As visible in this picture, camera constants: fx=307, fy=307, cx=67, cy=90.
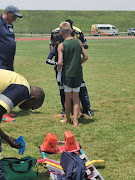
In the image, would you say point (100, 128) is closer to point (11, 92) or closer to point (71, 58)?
point (71, 58)

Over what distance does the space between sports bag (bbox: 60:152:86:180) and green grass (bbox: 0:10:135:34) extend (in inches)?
2793

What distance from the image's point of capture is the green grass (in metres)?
77.5

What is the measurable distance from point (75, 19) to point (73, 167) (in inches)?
3361

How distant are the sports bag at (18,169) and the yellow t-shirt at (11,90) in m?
1.00

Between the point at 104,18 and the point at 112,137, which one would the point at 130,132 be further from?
the point at 104,18

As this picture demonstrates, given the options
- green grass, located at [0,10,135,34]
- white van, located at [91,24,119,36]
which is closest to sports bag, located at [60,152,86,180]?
white van, located at [91,24,119,36]

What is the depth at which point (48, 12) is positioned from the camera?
9344 cm

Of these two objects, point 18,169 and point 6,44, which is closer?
point 18,169

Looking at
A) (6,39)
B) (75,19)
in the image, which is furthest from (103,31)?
(6,39)

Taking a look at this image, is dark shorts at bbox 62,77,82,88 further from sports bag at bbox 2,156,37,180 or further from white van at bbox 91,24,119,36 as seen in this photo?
white van at bbox 91,24,119,36

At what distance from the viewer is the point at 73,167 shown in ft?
12.5

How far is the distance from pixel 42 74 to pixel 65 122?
274 inches

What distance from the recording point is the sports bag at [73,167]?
3729 mm

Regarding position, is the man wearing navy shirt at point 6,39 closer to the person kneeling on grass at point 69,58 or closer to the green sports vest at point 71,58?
the person kneeling on grass at point 69,58
